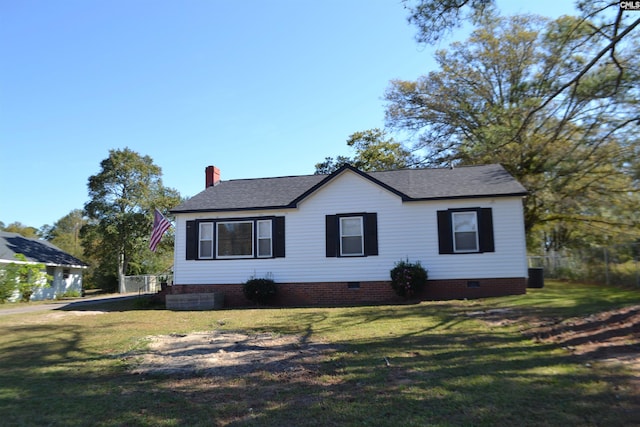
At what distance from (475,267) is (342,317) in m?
5.87

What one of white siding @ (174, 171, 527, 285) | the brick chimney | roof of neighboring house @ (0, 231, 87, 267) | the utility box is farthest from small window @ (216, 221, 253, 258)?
roof of neighboring house @ (0, 231, 87, 267)

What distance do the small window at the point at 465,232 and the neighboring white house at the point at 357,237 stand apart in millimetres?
33

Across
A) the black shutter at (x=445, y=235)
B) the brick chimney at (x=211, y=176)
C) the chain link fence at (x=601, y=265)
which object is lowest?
the chain link fence at (x=601, y=265)

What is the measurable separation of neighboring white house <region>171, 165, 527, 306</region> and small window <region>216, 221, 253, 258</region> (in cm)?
4

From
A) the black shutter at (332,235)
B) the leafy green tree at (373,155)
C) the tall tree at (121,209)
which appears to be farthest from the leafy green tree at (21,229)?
the black shutter at (332,235)

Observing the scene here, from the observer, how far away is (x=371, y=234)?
1566 cm

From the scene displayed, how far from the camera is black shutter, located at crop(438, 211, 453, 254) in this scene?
15164mm

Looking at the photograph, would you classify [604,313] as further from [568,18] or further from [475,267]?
[568,18]

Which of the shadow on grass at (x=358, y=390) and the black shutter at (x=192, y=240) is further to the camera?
the black shutter at (x=192, y=240)

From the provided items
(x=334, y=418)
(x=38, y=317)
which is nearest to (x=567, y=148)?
(x=334, y=418)

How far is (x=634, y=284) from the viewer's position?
14.0 meters

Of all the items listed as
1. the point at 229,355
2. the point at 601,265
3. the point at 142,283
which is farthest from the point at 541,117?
the point at 142,283

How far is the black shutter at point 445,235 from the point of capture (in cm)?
1516

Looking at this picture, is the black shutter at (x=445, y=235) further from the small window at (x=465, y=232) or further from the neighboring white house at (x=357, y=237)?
the small window at (x=465, y=232)
